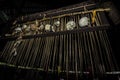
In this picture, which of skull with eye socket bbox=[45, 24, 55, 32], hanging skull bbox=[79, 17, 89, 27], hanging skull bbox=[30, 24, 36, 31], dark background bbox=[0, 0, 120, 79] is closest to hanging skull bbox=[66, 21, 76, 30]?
hanging skull bbox=[79, 17, 89, 27]

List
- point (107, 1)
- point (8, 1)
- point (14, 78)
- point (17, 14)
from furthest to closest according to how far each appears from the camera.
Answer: point (14, 78)
point (8, 1)
point (17, 14)
point (107, 1)

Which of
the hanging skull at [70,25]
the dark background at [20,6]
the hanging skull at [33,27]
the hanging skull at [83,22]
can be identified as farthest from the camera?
the dark background at [20,6]

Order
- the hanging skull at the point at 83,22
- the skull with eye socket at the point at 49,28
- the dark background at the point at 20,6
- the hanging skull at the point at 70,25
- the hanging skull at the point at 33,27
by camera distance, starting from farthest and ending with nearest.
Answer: the dark background at the point at 20,6 → the hanging skull at the point at 33,27 → the skull with eye socket at the point at 49,28 → the hanging skull at the point at 70,25 → the hanging skull at the point at 83,22

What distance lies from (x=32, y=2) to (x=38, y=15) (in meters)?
1.17

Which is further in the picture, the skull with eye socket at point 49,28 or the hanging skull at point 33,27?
the hanging skull at point 33,27

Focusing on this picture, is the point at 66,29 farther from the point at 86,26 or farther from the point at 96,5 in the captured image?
the point at 96,5

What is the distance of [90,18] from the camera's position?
8.70 ft

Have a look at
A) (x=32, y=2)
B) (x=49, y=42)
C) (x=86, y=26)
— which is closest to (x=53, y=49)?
(x=49, y=42)

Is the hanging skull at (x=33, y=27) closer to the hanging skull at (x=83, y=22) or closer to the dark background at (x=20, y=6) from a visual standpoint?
the dark background at (x=20, y=6)

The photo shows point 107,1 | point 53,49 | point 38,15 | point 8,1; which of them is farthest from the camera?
point 8,1

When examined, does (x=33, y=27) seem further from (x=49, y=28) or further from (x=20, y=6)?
(x=20, y=6)

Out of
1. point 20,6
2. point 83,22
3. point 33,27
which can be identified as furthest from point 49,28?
point 20,6

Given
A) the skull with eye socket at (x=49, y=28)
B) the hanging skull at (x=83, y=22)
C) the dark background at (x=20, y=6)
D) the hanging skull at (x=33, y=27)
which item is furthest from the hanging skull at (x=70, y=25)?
the dark background at (x=20, y=6)

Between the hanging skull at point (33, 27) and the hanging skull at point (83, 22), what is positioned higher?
the hanging skull at point (33, 27)
